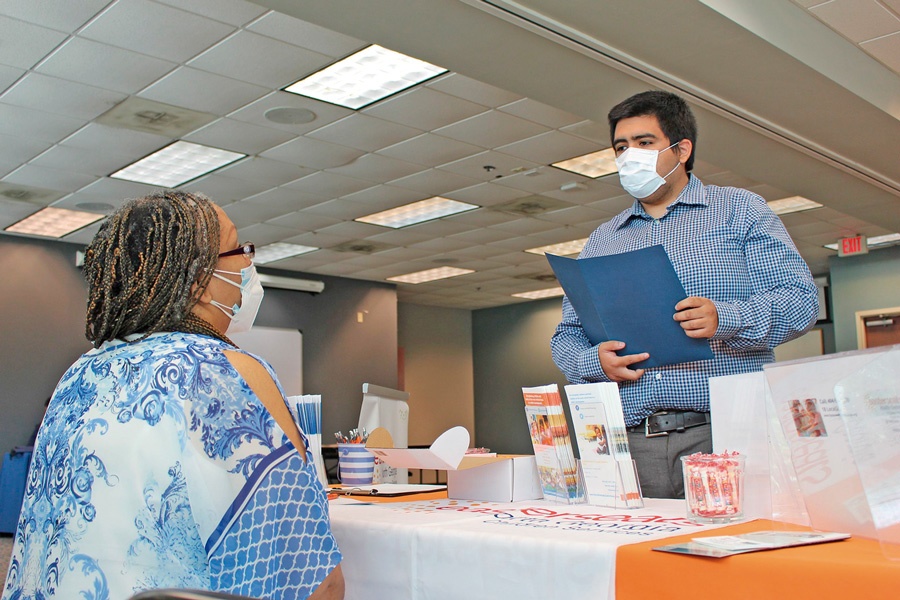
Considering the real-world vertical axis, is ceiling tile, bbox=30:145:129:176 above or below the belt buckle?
above

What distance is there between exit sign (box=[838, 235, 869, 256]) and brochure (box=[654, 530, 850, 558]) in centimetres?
1027

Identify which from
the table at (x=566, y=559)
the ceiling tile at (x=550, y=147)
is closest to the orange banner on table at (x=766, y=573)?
the table at (x=566, y=559)

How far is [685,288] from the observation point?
6.34 ft

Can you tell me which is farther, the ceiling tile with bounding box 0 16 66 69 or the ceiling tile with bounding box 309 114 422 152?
the ceiling tile with bounding box 309 114 422 152

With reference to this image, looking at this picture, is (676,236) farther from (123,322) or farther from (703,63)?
(703,63)

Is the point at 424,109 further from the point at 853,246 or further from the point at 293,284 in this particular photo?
the point at 853,246

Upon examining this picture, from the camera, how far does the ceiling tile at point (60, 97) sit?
5.48 m

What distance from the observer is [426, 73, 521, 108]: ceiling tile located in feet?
18.4

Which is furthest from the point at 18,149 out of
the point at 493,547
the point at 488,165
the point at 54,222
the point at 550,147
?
the point at 493,547

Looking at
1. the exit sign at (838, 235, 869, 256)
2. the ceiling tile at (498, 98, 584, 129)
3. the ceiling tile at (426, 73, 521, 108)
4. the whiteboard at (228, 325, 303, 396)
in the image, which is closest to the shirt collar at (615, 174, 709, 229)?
the ceiling tile at (426, 73, 521, 108)

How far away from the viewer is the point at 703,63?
16.7ft

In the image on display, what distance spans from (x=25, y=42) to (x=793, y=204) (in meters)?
7.37

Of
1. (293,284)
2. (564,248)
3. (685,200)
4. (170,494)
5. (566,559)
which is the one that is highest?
(564,248)

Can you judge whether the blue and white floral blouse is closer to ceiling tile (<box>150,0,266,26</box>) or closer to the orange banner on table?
the orange banner on table
